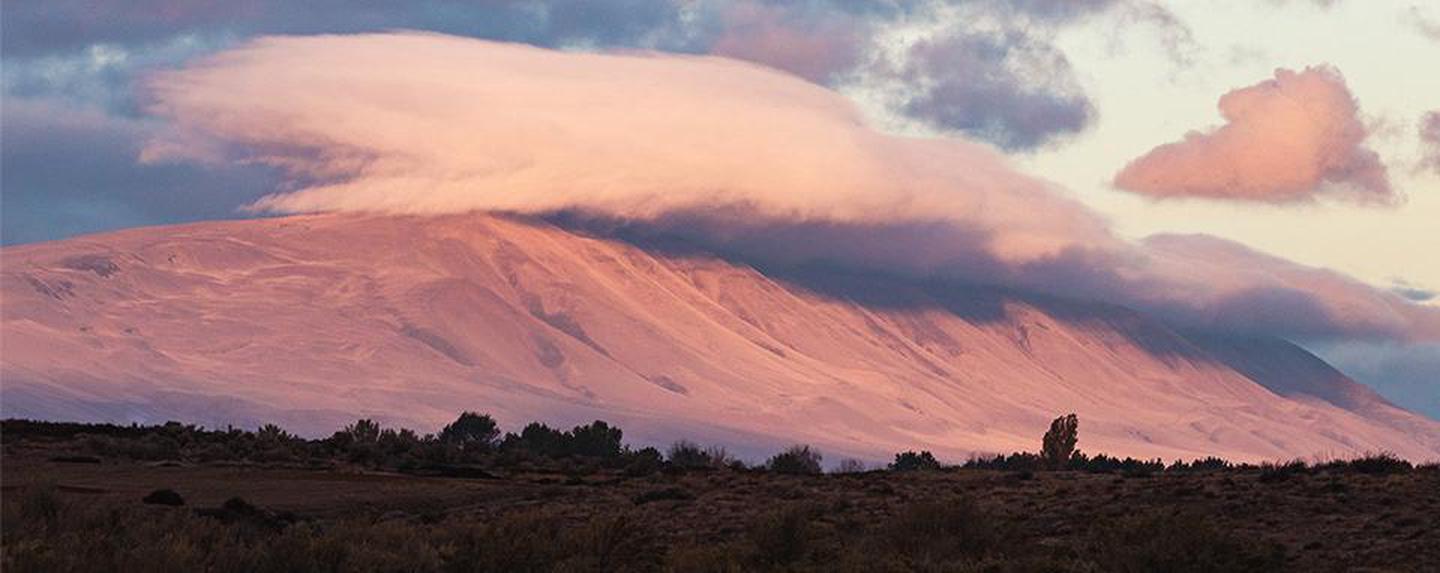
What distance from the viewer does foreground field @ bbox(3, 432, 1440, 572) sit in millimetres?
36000

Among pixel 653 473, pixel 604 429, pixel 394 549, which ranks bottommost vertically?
pixel 394 549

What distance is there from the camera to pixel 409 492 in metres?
57.9

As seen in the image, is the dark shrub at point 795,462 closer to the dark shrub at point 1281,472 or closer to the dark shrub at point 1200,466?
the dark shrub at point 1200,466

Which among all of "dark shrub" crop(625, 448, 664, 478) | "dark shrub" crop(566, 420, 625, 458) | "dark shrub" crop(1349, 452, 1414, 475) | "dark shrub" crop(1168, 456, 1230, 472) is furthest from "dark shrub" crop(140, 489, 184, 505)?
"dark shrub" crop(566, 420, 625, 458)

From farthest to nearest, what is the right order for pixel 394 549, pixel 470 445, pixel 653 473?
pixel 470 445 → pixel 653 473 → pixel 394 549

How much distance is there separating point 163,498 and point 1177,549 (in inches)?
989

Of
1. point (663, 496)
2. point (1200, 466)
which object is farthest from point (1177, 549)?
point (1200, 466)

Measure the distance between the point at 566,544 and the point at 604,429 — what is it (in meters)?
90.3

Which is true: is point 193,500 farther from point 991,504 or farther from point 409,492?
point 991,504

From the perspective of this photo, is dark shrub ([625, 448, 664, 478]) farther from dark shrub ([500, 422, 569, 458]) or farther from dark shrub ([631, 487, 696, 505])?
dark shrub ([500, 422, 569, 458])

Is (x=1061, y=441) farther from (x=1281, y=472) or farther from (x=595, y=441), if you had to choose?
(x=1281, y=472)

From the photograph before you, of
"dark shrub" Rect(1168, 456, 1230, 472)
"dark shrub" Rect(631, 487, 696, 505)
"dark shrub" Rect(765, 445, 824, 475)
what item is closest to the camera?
"dark shrub" Rect(631, 487, 696, 505)

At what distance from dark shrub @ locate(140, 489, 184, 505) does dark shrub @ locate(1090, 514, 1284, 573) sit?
2239cm

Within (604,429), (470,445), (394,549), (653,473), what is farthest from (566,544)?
(604,429)
